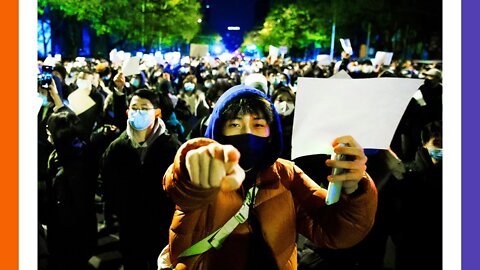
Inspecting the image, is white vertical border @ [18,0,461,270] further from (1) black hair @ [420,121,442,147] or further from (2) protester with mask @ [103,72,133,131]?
(2) protester with mask @ [103,72,133,131]

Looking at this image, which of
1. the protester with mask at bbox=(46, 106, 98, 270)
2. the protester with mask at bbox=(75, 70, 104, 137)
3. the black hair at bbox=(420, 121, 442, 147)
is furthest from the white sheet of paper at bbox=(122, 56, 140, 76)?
the black hair at bbox=(420, 121, 442, 147)

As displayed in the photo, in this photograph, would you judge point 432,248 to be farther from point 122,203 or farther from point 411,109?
point 411,109

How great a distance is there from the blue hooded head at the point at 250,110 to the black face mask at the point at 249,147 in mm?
11

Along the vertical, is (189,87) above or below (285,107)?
above

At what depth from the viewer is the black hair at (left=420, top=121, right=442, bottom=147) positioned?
3.76 metres

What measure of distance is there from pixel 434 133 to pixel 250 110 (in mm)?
2314

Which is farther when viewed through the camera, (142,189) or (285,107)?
(285,107)

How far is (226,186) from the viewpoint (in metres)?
1.42

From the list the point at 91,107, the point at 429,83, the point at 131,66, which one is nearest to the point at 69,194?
the point at 91,107

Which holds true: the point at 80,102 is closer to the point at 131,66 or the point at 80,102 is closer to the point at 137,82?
the point at 131,66

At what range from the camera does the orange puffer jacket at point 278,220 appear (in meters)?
1.83

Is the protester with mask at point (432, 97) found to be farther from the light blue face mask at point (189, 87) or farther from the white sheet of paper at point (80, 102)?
the white sheet of paper at point (80, 102)

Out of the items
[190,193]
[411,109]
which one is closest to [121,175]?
[190,193]

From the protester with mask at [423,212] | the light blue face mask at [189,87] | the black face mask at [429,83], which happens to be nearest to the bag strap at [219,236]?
the protester with mask at [423,212]
